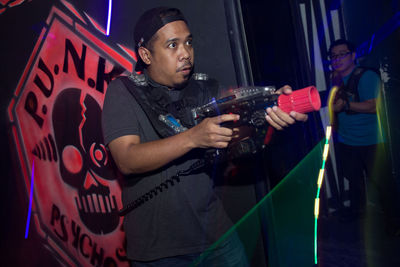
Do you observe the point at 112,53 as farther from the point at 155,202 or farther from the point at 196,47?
the point at 155,202

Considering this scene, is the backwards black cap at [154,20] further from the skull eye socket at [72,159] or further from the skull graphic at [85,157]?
the skull eye socket at [72,159]

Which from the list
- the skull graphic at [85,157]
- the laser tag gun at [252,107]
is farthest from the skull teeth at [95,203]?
the laser tag gun at [252,107]

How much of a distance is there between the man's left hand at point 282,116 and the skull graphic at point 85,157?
6.40 ft

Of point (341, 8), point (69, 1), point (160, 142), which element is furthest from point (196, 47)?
point (341, 8)

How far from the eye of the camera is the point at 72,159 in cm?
303

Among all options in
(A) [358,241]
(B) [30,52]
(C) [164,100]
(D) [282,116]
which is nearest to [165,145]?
(C) [164,100]

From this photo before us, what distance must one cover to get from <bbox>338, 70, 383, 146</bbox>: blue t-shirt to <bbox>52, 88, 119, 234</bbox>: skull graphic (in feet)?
9.57

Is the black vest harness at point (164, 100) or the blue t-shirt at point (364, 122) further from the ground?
the black vest harness at point (164, 100)

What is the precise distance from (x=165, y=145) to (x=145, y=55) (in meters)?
0.64

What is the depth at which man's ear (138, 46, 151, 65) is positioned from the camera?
64.9 inches

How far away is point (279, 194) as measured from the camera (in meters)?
2.18

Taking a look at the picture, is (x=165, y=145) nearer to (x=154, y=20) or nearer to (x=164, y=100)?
(x=164, y=100)

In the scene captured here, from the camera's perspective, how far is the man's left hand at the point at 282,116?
1183 millimetres

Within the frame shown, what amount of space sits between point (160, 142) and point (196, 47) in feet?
3.94
